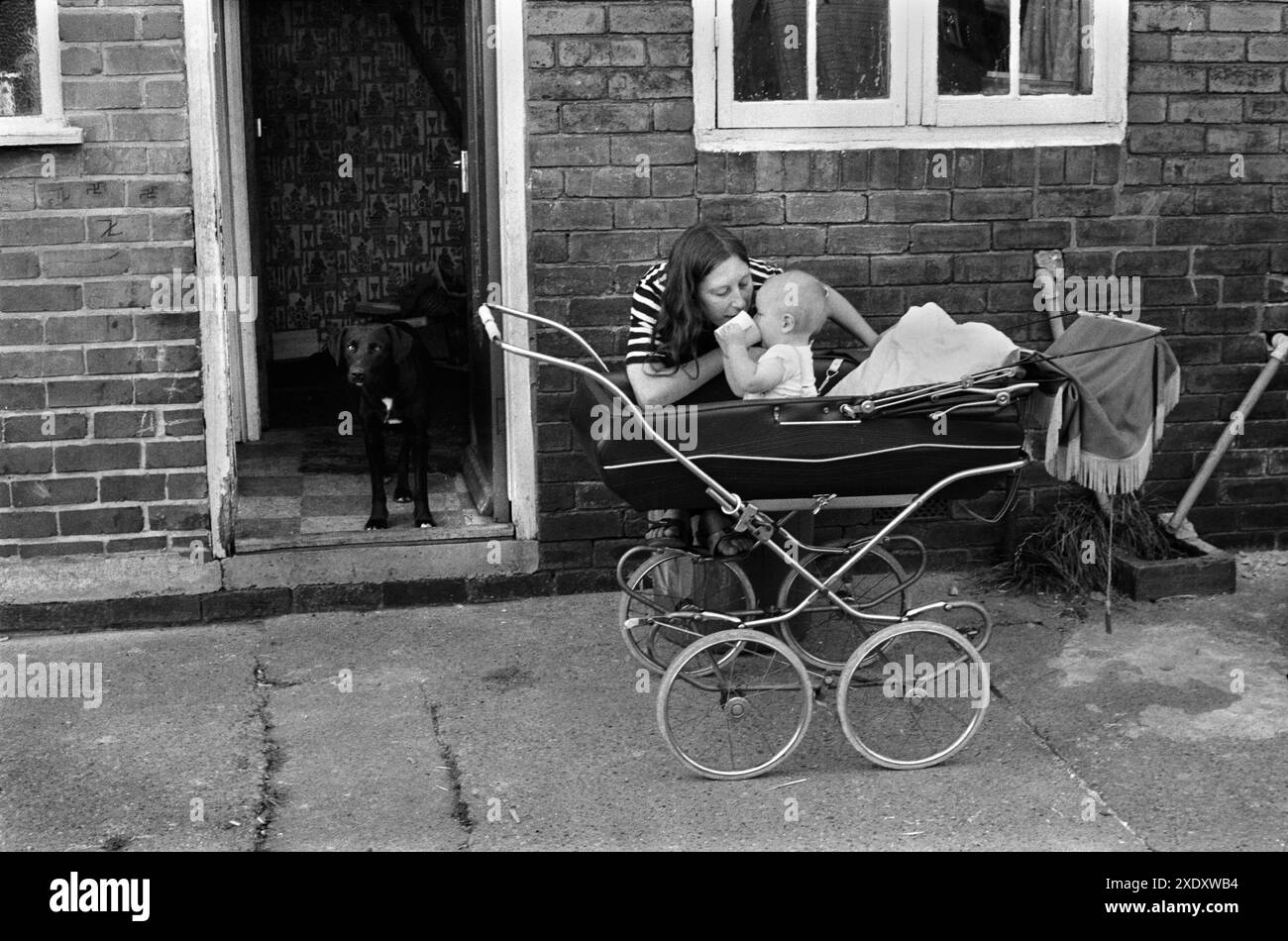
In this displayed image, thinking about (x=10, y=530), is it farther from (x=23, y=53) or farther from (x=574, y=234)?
(x=574, y=234)

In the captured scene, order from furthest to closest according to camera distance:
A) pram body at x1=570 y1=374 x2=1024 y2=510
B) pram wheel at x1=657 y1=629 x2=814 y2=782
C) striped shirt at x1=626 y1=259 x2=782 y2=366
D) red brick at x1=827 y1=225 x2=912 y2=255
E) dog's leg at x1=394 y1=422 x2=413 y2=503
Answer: dog's leg at x1=394 y1=422 x2=413 y2=503
red brick at x1=827 y1=225 x2=912 y2=255
striped shirt at x1=626 y1=259 x2=782 y2=366
pram body at x1=570 y1=374 x2=1024 y2=510
pram wheel at x1=657 y1=629 x2=814 y2=782

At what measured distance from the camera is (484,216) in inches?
269

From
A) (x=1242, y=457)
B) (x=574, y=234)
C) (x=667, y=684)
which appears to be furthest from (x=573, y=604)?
(x=1242, y=457)

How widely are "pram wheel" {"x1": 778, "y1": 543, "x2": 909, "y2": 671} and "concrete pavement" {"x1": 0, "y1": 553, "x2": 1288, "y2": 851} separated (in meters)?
0.41

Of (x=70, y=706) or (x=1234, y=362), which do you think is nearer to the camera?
(x=70, y=706)

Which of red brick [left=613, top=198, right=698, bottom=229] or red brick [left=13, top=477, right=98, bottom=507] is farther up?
red brick [left=613, top=198, right=698, bottom=229]

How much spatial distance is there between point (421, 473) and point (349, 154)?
4.37 meters

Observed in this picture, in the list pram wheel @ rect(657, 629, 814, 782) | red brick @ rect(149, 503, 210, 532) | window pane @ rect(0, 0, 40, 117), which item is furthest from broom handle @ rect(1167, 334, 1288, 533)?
window pane @ rect(0, 0, 40, 117)

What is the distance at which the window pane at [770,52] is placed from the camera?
652cm

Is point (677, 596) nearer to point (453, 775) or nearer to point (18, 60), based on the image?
point (453, 775)

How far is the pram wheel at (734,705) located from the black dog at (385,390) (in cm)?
194

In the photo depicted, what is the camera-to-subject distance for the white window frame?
610cm

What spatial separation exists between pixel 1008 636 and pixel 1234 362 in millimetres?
1740

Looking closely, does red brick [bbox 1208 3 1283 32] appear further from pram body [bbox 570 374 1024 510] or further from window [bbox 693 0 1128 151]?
pram body [bbox 570 374 1024 510]
